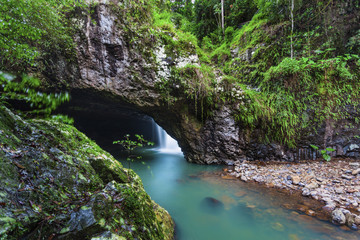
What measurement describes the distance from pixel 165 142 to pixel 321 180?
355 inches

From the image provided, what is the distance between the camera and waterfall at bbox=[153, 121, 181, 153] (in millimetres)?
10620

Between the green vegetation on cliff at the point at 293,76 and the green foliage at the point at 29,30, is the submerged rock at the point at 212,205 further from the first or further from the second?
the green foliage at the point at 29,30

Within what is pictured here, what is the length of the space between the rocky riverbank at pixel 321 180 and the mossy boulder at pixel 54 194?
3.71m

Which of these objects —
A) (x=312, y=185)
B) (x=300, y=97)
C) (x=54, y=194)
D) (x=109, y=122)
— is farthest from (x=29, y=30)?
(x=300, y=97)

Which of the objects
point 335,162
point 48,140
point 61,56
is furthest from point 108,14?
point 335,162

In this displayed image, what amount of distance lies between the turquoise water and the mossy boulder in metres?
1.86

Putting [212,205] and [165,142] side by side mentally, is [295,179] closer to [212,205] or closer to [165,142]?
[212,205]

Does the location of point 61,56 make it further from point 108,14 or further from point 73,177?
point 73,177

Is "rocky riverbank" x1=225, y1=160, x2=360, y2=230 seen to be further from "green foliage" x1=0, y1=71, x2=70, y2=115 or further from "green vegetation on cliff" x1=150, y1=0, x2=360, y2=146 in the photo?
"green foliage" x1=0, y1=71, x2=70, y2=115

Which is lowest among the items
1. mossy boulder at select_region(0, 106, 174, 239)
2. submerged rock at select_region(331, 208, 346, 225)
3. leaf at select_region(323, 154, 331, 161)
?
submerged rock at select_region(331, 208, 346, 225)

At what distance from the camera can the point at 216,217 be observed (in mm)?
3199

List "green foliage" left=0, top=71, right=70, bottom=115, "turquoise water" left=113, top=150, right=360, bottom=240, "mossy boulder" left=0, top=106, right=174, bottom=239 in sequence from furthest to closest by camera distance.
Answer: "turquoise water" left=113, top=150, right=360, bottom=240
"green foliage" left=0, top=71, right=70, bottom=115
"mossy boulder" left=0, top=106, right=174, bottom=239

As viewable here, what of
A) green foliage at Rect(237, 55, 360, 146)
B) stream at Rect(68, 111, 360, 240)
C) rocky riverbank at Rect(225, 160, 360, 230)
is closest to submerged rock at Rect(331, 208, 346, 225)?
rocky riverbank at Rect(225, 160, 360, 230)

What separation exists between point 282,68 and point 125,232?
7206 mm
